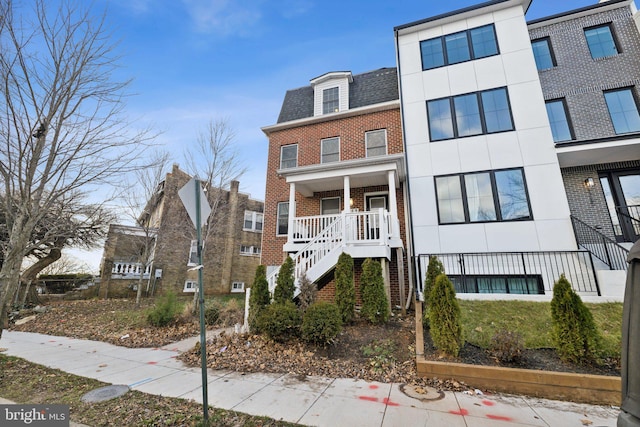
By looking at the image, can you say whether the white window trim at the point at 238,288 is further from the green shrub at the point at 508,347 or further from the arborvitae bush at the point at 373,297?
the green shrub at the point at 508,347

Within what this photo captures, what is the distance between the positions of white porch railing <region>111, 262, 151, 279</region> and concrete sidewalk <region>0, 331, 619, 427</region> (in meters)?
10.9

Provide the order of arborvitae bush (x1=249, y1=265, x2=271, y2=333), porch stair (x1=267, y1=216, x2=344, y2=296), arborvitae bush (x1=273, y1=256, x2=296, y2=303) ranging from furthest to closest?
porch stair (x1=267, y1=216, x2=344, y2=296) < arborvitae bush (x1=273, y1=256, x2=296, y2=303) < arborvitae bush (x1=249, y1=265, x2=271, y2=333)

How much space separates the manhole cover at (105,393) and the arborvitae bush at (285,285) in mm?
3526

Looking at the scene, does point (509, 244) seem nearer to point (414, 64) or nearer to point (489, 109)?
point (489, 109)

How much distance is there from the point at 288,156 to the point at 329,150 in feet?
6.70

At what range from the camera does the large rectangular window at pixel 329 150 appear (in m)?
11.8

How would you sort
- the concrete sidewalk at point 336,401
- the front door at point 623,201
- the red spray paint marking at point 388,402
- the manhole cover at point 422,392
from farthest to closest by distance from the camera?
the front door at point 623,201 < the manhole cover at point 422,392 < the red spray paint marking at point 388,402 < the concrete sidewalk at point 336,401

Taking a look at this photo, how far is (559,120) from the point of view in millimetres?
9359

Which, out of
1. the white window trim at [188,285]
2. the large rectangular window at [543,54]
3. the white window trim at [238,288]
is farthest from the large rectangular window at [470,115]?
the white window trim at [188,285]

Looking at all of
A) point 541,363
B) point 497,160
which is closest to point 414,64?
point 497,160

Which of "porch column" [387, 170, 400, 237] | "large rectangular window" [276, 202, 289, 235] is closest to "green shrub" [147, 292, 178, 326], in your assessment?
"large rectangular window" [276, 202, 289, 235]

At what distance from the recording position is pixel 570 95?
9.39 meters

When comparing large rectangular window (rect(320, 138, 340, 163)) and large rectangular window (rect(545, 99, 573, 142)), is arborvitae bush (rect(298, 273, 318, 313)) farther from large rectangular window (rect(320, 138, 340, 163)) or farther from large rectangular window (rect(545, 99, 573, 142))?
large rectangular window (rect(545, 99, 573, 142))

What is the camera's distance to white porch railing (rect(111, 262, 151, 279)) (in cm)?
1462
